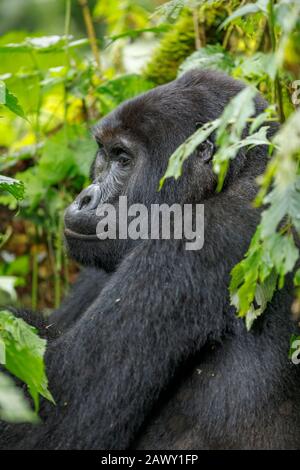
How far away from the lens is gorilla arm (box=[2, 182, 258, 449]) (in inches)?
125

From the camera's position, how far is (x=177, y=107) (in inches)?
146

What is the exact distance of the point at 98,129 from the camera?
3.97 metres

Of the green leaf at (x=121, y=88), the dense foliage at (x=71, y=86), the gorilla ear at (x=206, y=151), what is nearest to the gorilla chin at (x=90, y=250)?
the dense foliage at (x=71, y=86)

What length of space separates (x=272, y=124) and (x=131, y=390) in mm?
1395

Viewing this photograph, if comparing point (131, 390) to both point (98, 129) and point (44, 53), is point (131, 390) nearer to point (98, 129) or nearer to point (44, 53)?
point (98, 129)

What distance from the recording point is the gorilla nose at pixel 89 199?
12.4ft

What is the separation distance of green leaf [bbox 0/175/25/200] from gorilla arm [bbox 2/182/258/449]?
597 mm

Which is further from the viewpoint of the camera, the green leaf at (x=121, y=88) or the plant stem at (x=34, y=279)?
the plant stem at (x=34, y=279)

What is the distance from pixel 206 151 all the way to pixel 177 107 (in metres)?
0.30

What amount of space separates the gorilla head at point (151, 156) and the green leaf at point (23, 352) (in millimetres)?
1170

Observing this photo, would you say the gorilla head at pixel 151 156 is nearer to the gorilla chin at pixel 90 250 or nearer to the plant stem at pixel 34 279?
the gorilla chin at pixel 90 250

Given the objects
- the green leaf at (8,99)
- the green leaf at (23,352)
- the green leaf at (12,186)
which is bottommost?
the green leaf at (23,352)

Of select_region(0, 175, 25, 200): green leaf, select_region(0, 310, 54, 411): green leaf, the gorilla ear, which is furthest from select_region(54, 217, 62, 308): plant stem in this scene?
select_region(0, 310, 54, 411): green leaf
